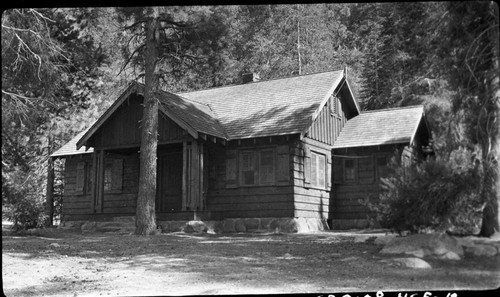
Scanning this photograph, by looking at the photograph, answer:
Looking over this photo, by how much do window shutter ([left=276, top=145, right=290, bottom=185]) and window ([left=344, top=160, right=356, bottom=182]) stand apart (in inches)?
93.8

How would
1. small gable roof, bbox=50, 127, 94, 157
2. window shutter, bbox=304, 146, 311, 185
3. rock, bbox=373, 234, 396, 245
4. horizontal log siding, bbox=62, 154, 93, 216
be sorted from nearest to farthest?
rock, bbox=373, 234, 396, 245 → window shutter, bbox=304, 146, 311, 185 → horizontal log siding, bbox=62, 154, 93, 216 → small gable roof, bbox=50, 127, 94, 157

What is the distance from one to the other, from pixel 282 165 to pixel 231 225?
2.49 metres

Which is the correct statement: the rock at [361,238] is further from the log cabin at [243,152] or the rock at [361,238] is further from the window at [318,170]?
the window at [318,170]

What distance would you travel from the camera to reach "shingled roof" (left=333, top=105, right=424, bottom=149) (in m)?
9.66

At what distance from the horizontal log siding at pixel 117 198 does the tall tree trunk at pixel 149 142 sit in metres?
3.75

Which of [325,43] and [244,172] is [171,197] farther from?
[325,43]

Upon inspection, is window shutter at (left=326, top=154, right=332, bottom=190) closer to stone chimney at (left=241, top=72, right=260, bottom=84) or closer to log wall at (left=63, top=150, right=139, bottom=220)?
stone chimney at (left=241, top=72, right=260, bottom=84)

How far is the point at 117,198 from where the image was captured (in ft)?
61.5

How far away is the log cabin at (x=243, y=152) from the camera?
15.2 meters

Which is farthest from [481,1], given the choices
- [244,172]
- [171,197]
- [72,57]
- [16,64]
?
[171,197]

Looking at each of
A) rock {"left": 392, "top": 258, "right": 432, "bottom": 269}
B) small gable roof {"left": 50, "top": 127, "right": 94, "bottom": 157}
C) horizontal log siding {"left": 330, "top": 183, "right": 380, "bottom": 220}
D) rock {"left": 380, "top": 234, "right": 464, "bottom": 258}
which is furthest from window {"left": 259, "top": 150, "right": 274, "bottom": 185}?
rock {"left": 392, "top": 258, "right": 432, "bottom": 269}

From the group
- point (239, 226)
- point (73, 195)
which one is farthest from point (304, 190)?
point (73, 195)

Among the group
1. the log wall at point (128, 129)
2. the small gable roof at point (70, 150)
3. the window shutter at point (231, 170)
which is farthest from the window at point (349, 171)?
the small gable roof at point (70, 150)

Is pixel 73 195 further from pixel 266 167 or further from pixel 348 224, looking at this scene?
pixel 348 224
